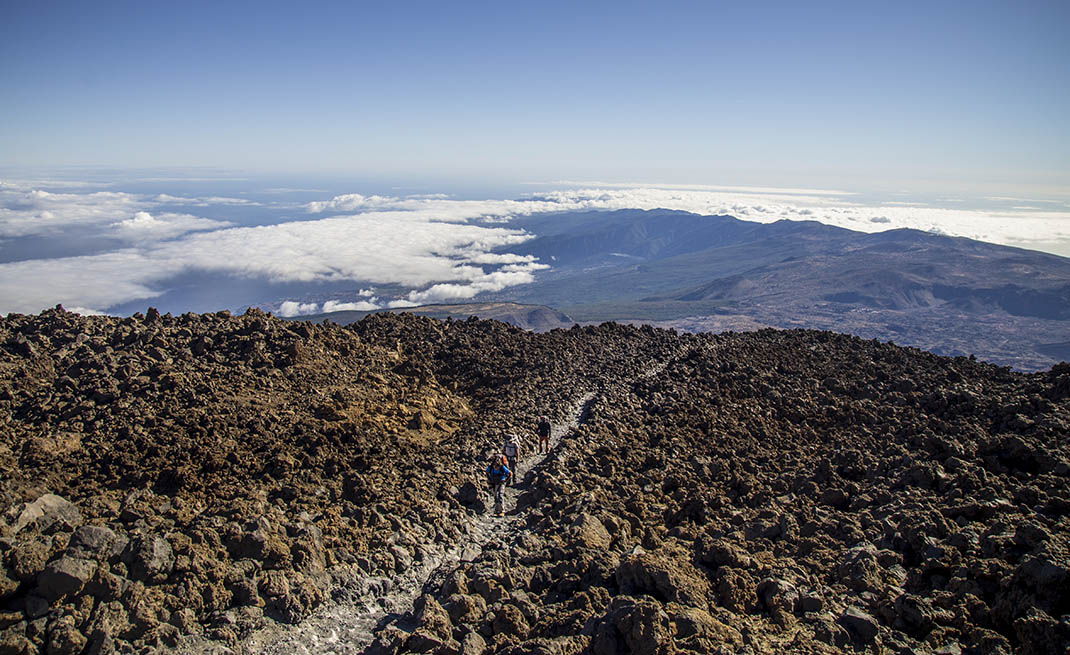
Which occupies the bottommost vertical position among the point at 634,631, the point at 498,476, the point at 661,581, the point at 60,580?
the point at 498,476

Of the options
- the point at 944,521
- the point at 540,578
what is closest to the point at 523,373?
the point at 540,578

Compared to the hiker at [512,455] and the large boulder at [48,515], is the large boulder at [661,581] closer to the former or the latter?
the hiker at [512,455]

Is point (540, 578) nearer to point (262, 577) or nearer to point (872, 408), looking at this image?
point (262, 577)

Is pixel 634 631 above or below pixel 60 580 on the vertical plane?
below

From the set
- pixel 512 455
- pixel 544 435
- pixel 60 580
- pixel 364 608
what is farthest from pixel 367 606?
pixel 544 435

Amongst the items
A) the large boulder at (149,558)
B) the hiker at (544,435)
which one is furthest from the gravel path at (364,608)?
the hiker at (544,435)

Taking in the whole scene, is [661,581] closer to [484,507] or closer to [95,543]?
[484,507]

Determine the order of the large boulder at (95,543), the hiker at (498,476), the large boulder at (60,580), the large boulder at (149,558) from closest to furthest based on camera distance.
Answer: the large boulder at (60,580)
the large boulder at (95,543)
the large boulder at (149,558)
the hiker at (498,476)

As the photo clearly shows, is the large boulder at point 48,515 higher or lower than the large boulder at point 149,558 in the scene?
higher

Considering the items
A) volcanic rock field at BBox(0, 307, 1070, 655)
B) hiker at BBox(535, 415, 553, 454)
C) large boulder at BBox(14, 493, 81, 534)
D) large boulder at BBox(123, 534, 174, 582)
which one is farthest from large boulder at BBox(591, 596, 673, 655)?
hiker at BBox(535, 415, 553, 454)
